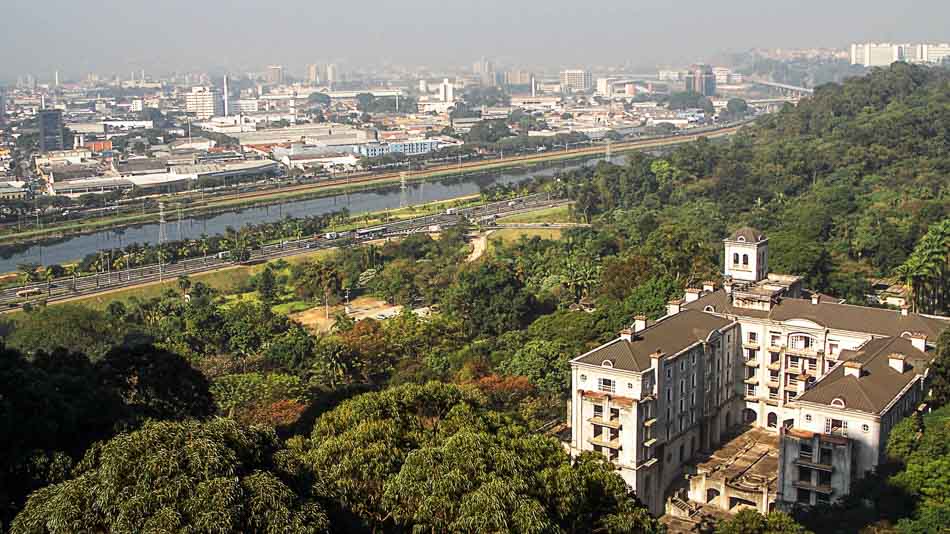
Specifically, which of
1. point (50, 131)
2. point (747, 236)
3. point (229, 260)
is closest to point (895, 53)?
point (50, 131)

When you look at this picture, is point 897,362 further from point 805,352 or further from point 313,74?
point 313,74

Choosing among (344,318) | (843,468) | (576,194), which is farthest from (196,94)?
(843,468)

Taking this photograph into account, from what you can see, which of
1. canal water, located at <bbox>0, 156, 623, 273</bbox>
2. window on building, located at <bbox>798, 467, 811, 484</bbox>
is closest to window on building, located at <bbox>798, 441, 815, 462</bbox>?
window on building, located at <bbox>798, 467, 811, 484</bbox>

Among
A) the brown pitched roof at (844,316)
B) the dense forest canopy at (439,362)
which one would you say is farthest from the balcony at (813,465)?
the brown pitched roof at (844,316)

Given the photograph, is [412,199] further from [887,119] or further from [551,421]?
[551,421]

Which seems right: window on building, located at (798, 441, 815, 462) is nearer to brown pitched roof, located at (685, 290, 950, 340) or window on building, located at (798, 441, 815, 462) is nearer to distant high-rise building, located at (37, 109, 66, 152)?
brown pitched roof, located at (685, 290, 950, 340)

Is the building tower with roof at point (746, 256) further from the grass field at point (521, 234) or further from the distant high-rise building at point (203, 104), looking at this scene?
the distant high-rise building at point (203, 104)
